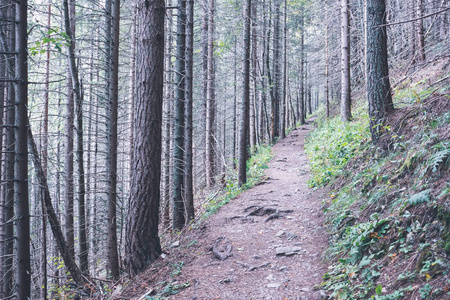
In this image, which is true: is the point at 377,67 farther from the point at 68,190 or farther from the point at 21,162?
the point at 68,190

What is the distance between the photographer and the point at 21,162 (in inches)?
197

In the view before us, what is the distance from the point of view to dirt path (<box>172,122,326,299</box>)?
4414mm

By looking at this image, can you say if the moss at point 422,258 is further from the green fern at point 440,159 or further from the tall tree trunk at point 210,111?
the tall tree trunk at point 210,111

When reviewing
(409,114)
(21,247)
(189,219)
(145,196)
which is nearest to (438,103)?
(409,114)

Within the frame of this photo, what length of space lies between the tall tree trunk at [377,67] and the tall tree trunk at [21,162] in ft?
21.8

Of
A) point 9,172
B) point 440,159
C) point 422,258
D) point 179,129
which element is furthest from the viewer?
point 179,129

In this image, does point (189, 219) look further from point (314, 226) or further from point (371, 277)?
point (371, 277)

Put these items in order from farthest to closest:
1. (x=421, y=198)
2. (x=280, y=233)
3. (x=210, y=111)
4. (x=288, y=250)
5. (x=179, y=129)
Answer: (x=210, y=111) < (x=179, y=129) < (x=280, y=233) < (x=288, y=250) < (x=421, y=198)

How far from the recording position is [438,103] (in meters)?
5.14

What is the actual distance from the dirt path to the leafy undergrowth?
17.9 inches

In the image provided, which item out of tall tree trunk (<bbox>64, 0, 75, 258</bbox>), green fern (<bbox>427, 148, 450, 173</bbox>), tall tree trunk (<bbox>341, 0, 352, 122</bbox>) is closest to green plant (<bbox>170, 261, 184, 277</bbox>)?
green fern (<bbox>427, 148, 450, 173</bbox>)

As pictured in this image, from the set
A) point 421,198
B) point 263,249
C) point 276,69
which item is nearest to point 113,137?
point 263,249

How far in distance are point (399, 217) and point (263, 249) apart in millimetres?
2722

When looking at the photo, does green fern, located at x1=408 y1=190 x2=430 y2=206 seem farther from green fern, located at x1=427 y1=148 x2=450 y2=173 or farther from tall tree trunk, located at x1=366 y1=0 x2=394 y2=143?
tall tree trunk, located at x1=366 y1=0 x2=394 y2=143
